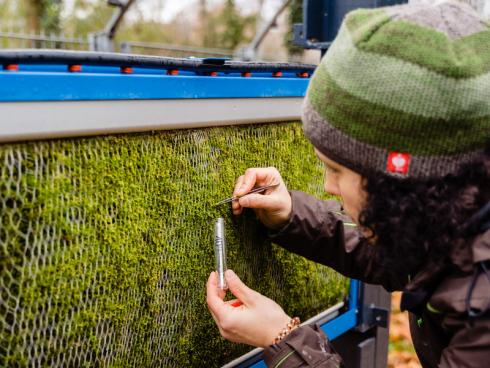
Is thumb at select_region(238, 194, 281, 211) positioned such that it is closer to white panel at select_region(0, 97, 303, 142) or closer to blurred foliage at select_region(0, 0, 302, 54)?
white panel at select_region(0, 97, 303, 142)

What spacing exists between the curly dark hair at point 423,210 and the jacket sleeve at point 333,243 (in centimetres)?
47

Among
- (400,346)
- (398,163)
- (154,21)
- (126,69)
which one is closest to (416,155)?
(398,163)

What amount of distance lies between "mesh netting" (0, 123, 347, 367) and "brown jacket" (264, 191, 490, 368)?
163 mm

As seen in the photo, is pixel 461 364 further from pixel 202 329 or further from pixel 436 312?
pixel 202 329

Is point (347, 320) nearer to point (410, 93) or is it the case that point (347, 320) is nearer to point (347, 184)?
point (347, 184)

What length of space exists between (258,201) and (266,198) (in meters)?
0.04

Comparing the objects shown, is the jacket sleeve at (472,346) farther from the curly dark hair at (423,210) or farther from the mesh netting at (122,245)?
the mesh netting at (122,245)

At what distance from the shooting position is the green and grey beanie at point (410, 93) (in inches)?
43.9

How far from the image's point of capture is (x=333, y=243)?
1.82 m

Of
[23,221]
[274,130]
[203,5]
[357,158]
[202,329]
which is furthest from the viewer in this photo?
[203,5]

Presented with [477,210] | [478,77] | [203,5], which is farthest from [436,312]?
[203,5]

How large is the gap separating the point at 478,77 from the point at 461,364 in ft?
2.08

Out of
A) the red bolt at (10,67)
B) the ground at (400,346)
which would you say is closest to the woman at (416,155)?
the red bolt at (10,67)

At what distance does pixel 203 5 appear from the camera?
2081cm
